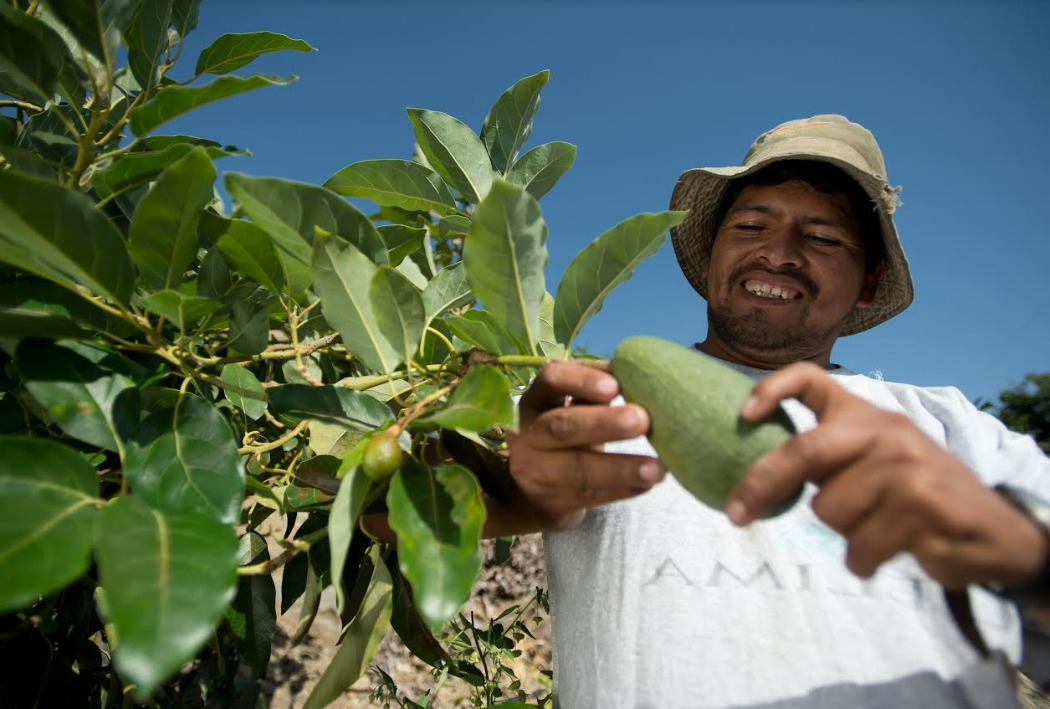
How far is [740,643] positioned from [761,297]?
3.60 ft

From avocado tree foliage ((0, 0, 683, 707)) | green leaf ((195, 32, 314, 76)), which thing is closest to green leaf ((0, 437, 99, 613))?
avocado tree foliage ((0, 0, 683, 707))

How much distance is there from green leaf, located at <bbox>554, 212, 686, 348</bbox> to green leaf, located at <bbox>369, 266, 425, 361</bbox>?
0.69 ft

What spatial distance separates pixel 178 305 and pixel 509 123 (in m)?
0.79

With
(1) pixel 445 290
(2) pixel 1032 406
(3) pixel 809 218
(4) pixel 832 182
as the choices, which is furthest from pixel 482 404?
(2) pixel 1032 406

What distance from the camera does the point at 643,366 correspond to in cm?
75

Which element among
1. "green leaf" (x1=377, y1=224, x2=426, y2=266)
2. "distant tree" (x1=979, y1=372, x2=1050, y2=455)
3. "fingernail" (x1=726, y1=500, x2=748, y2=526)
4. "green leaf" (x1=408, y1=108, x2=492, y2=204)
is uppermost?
"distant tree" (x1=979, y1=372, x2=1050, y2=455)

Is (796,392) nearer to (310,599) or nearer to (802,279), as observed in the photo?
(310,599)

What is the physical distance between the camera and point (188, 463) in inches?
31.1

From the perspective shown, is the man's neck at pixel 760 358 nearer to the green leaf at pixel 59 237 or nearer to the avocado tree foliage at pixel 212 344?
the avocado tree foliage at pixel 212 344

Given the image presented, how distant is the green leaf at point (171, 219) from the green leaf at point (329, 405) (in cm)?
22

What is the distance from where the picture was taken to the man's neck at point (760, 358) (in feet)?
6.40

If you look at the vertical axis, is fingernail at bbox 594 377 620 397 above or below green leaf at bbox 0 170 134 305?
below

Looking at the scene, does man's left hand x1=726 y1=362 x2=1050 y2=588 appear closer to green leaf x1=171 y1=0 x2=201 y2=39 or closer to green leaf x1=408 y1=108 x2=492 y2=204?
green leaf x1=408 y1=108 x2=492 y2=204

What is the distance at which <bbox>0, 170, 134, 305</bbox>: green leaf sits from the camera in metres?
0.68
